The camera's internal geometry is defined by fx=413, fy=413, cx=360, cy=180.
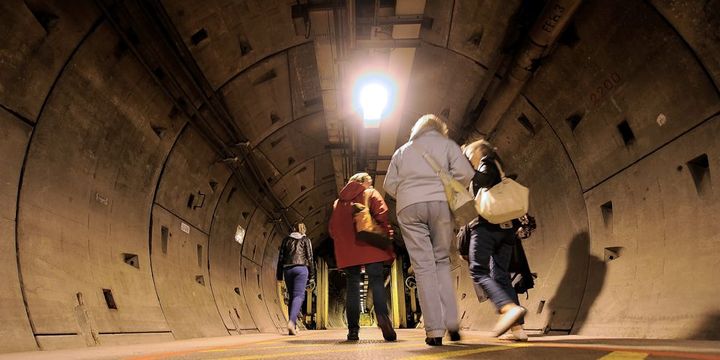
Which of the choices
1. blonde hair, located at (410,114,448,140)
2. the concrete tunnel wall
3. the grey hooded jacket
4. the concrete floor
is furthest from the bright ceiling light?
the concrete floor

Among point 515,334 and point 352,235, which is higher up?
point 352,235

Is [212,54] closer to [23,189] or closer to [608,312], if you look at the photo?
[23,189]

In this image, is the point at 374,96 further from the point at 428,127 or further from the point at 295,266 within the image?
the point at 428,127

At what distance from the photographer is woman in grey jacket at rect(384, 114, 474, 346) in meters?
3.30

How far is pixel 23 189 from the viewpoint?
4234mm

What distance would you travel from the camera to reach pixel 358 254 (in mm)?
4160

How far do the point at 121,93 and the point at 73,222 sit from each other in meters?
1.75

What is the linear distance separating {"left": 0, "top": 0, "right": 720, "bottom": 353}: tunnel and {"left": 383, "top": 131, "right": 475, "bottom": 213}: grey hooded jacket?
2.50m

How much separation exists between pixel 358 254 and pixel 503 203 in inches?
58.4

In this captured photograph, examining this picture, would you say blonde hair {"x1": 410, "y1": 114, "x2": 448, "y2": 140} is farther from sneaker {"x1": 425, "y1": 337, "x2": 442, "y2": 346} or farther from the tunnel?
the tunnel

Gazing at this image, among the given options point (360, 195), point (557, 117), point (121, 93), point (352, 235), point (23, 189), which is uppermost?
point (121, 93)

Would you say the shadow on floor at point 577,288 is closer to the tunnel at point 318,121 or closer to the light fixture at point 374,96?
the tunnel at point 318,121

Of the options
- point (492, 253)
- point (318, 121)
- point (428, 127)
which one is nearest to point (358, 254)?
point (492, 253)

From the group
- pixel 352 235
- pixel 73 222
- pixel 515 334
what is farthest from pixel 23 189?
pixel 515 334
